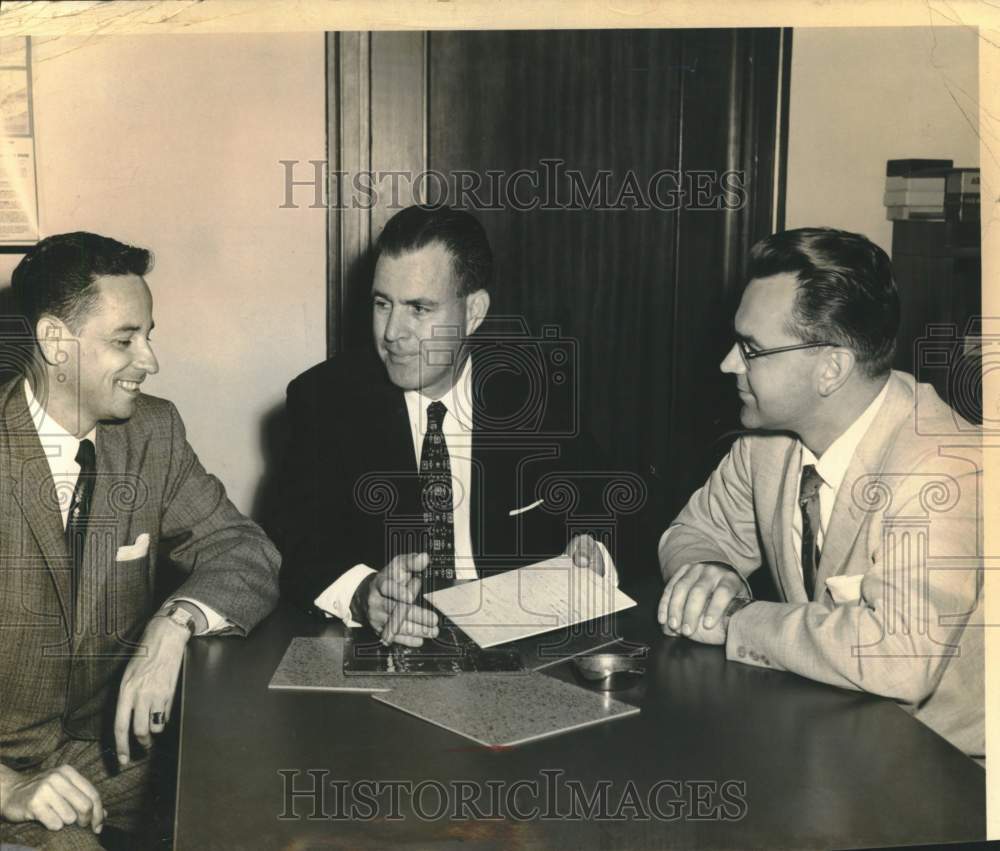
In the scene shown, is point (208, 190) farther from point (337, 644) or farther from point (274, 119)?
point (337, 644)

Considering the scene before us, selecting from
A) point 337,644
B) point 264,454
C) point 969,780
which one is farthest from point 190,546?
point 969,780

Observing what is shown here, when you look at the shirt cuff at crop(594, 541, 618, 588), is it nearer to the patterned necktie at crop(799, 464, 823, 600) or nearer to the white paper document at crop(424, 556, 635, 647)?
the white paper document at crop(424, 556, 635, 647)

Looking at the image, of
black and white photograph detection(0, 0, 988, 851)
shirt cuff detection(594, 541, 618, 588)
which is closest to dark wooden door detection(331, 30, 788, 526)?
black and white photograph detection(0, 0, 988, 851)

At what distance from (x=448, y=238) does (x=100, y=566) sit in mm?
986

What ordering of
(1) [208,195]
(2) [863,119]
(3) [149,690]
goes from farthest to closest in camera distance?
(2) [863,119] < (1) [208,195] < (3) [149,690]

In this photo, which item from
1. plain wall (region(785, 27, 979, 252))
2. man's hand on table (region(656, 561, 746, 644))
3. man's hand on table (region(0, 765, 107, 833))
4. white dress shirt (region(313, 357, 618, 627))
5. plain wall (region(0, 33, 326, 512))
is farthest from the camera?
plain wall (region(785, 27, 979, 252))

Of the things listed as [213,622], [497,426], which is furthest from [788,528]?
[213,622]

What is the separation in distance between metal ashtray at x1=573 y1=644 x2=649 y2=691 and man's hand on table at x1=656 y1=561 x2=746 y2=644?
179 mm

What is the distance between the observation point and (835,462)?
6.97 feet

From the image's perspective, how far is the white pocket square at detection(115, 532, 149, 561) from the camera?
7.02 ft

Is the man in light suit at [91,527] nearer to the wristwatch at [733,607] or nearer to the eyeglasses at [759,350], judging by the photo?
the wristwatch at [733,607]

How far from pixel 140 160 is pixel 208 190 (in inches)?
7.1

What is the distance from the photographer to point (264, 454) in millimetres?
3008

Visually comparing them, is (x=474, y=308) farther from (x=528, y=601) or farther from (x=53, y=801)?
(x=53, y=801)
